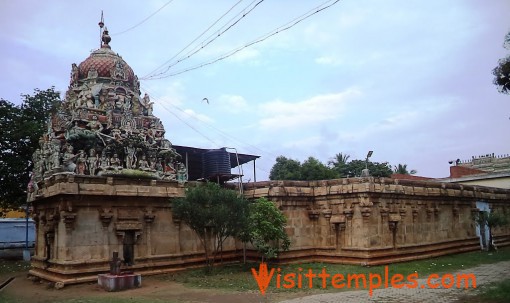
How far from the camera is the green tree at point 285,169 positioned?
49.3 m

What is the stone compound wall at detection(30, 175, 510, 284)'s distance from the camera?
1647 centimetres

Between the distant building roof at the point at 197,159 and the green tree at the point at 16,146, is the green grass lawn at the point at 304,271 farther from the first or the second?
the green tree at the point at 16,146

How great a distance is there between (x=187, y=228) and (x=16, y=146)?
1497 cm

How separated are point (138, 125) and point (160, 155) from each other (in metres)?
1.93

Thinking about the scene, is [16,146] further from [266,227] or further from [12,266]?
[266,227]

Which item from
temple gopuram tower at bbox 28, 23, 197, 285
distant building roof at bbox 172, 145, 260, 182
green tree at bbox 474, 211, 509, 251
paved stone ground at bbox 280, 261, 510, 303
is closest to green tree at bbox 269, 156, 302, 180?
distant building roof at bbox 172, 145, 260, 182

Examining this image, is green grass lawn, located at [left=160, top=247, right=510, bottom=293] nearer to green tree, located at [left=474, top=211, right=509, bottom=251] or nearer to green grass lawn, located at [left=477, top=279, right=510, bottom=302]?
green tree, located at [left=474, top=211, right=509, bottom=251]

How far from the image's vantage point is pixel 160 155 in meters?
21.9

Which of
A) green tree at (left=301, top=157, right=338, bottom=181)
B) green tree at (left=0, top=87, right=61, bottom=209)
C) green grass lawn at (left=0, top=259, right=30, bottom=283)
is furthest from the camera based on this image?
green tree at (left=301, top=157, right=338, bottom=181)

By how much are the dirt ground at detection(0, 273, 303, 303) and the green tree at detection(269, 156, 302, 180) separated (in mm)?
33046

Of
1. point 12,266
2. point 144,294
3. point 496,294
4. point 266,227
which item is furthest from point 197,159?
point 496,294

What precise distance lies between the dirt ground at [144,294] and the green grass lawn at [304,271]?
0.75 metres

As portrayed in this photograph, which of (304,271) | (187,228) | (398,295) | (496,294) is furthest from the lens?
(187,228)

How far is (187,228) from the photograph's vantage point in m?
19.2
